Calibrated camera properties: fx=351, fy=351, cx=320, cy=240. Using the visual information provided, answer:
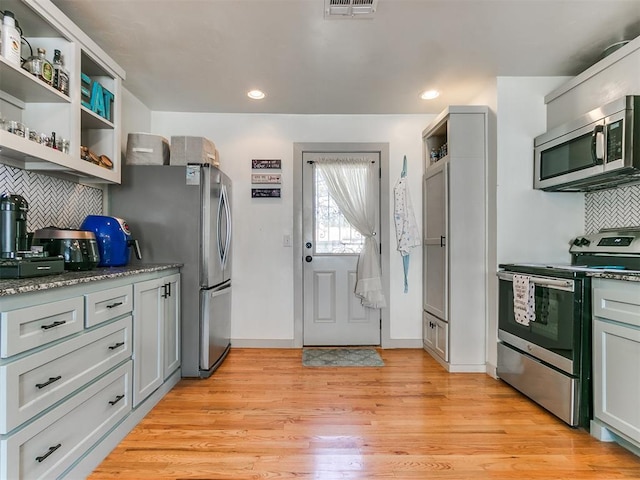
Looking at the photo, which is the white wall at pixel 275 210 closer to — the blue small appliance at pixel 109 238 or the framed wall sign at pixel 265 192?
the framed wall sign at pixel 265 192

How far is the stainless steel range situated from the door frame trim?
1163mm

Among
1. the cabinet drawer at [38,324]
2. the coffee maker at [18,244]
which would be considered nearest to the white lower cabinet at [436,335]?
the cabinet drawer at [38,324]

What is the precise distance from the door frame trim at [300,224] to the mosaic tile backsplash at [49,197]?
5.81 ft

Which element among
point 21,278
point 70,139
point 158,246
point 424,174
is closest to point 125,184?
point 158,246

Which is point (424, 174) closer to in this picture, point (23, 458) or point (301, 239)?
point (301, 239)

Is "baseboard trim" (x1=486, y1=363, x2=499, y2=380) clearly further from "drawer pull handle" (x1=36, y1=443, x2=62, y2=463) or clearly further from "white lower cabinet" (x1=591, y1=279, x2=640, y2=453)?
"drawer pull handle" (x1=36, y1=443, x2=62, y2=463)

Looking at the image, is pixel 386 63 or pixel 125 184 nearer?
pixel 386 63

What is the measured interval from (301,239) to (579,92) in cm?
254

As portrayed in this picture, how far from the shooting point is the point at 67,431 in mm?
1466

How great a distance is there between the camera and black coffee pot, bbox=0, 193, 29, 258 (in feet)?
5.20

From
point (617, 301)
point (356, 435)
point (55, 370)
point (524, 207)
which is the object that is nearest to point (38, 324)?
point (55, 370)

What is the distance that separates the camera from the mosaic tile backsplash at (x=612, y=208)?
95.3 inches

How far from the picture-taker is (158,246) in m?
2.76

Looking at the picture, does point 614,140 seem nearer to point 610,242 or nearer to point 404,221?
point 610,242
